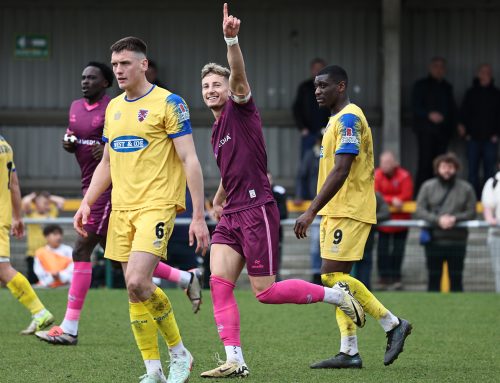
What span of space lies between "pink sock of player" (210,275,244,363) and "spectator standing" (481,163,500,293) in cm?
813

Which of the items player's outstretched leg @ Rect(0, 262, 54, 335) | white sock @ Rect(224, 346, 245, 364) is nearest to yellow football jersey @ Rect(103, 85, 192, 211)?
white sock @ Rect(224, 346, 245, 364)

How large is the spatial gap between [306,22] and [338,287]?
542 inches

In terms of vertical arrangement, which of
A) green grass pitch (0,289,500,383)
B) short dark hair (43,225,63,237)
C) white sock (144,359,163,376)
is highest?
short dark hair (43,225,63,237)

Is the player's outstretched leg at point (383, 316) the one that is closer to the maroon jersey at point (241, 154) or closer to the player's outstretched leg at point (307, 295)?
the player's outstretched leg at point (307, 295)

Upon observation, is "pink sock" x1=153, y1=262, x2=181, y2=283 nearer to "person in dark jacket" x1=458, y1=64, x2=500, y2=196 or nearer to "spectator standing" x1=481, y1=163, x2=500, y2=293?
"spectator standing" x1=481, y1=163, x2=500, y2=293

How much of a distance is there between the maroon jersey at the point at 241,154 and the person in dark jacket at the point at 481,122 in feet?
41.1

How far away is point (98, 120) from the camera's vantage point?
9789 mm

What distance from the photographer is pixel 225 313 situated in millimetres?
7621

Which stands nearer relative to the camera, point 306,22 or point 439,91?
point 439,91

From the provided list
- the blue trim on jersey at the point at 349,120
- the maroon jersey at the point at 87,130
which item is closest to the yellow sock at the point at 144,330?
the blue trim on jersey at the point at 349,120

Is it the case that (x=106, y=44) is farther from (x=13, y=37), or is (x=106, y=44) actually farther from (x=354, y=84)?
(x=354, y=84)

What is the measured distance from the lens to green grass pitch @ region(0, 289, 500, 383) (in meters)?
7.85

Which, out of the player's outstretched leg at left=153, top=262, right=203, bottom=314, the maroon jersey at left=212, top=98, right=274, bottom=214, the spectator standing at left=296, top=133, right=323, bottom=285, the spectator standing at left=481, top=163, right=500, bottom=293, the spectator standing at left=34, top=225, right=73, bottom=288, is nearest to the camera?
the maroon jersey at left=212, top=98, right=274, bottom=214

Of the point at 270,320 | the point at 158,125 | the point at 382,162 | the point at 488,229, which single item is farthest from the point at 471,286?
the point at 158,125
